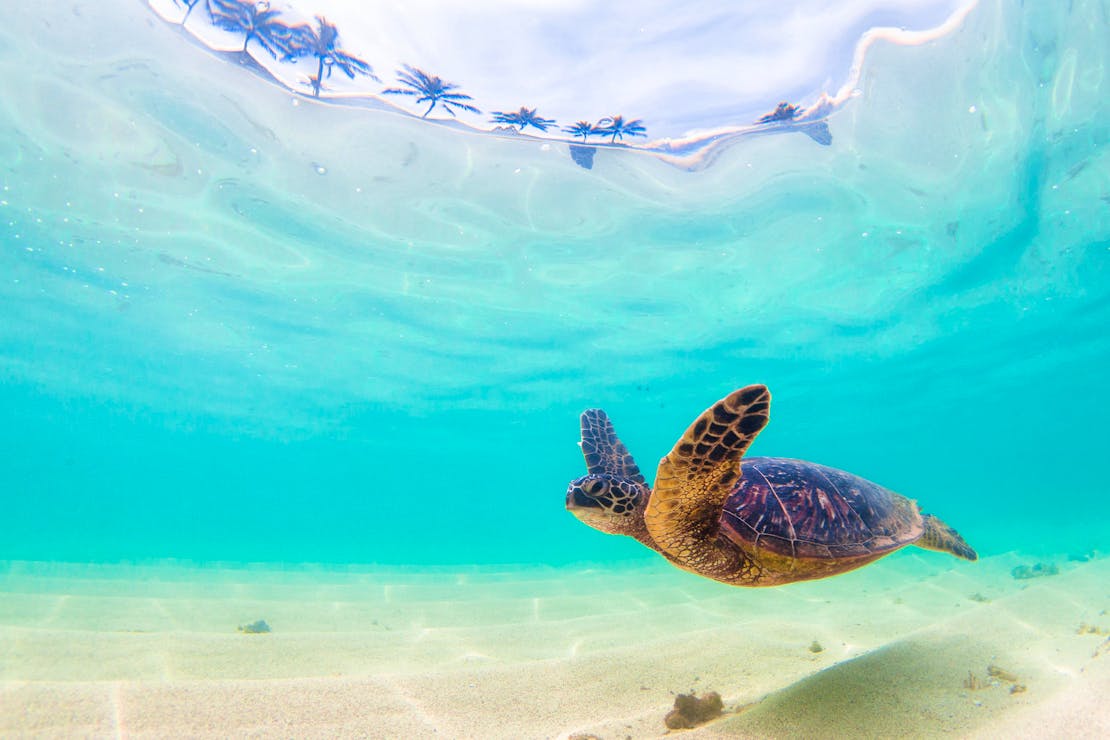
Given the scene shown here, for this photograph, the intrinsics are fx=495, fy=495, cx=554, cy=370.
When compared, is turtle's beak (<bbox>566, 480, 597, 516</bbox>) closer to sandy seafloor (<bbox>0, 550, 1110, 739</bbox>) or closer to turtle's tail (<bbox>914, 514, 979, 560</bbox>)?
sandy seafloor (<bbox>0, 550, 1110, 739</bbox>)

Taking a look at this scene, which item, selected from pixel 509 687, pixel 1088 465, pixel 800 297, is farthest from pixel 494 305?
pixel 1088 465

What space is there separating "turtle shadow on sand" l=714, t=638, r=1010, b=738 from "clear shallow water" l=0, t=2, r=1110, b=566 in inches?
351

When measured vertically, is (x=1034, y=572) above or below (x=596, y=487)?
below

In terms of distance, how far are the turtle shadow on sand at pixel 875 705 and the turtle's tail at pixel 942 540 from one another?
2.79 feet

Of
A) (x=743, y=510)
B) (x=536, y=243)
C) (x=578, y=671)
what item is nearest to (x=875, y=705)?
(x=743, y=510)

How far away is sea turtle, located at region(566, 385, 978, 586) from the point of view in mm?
2346

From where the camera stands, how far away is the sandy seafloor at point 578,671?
2.92 meters

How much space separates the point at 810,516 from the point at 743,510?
447 millimetres

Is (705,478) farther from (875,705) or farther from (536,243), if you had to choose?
(536,243)

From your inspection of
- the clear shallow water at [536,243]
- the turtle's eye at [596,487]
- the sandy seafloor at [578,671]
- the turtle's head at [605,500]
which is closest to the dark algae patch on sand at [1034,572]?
the sandy seafloor at [578,671]

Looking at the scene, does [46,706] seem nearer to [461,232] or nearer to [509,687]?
[509,687]

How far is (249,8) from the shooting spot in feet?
25.1

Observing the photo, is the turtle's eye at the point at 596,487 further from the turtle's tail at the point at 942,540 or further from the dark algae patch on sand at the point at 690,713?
the turtle's tail at the point at 942,540

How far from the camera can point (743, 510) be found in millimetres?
3264
